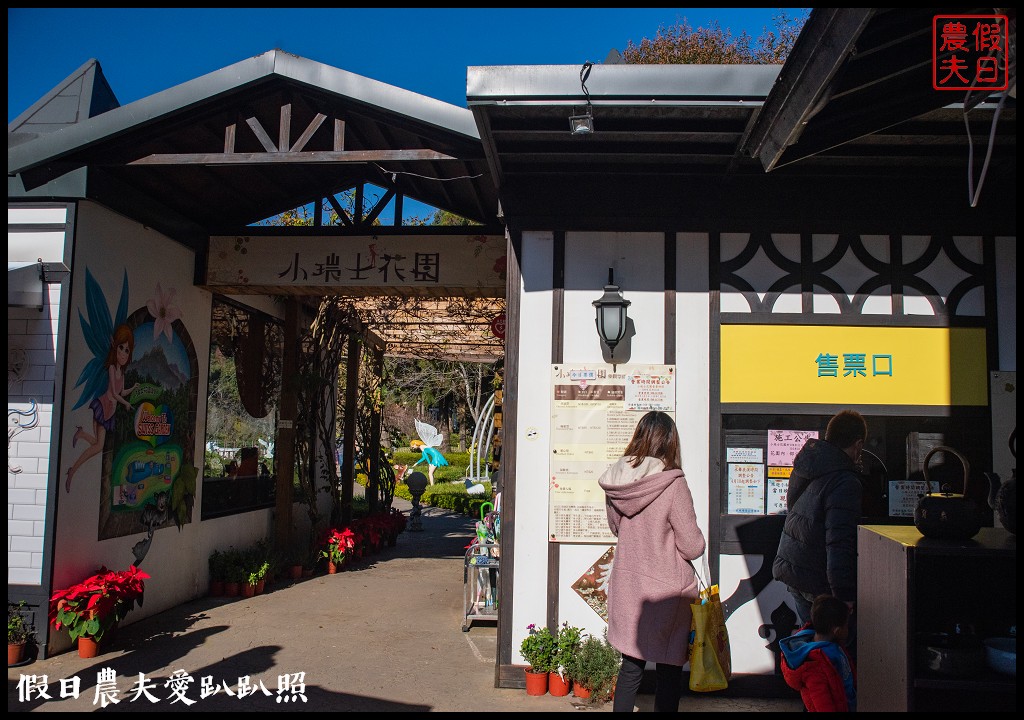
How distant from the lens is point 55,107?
22.1 ft

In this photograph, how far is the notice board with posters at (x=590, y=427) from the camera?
17.5 feet

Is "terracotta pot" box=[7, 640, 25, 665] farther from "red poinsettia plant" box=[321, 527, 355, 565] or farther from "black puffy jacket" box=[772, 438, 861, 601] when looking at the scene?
"black puffy jacket" box=[772, 438, 861, 601]

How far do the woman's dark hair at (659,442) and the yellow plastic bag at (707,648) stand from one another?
71 cm

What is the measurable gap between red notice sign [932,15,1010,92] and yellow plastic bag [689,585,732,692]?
2.66 metres

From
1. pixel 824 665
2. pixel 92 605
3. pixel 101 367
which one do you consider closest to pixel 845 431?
pixel 824 665

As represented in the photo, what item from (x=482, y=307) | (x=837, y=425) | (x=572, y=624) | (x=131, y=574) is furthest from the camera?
(x=482, y=307)

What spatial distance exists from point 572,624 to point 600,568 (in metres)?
0.41

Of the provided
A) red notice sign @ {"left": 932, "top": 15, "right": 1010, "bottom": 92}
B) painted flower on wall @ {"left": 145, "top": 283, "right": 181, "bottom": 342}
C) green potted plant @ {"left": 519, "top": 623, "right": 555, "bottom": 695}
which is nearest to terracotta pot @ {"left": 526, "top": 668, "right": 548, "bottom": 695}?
green potted plant @ {"left": 519, "top": 623, "right": 555, "bottom": 695}

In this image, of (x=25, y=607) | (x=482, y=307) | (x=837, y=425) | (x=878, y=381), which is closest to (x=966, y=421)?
(x=878, y=381)

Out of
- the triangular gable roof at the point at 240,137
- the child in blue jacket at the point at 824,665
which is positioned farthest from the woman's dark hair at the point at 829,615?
the triangular gable roof at the point at 240,137

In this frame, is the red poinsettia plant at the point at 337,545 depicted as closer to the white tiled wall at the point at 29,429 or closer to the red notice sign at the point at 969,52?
the white tiled wall at the point at 29,429

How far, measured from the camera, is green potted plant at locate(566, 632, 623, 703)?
5.00 meters

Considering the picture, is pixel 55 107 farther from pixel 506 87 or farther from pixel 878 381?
pixel 878 381

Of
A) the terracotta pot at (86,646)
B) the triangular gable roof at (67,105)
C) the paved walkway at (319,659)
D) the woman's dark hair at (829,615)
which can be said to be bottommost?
the paved walkway at (319,659)
